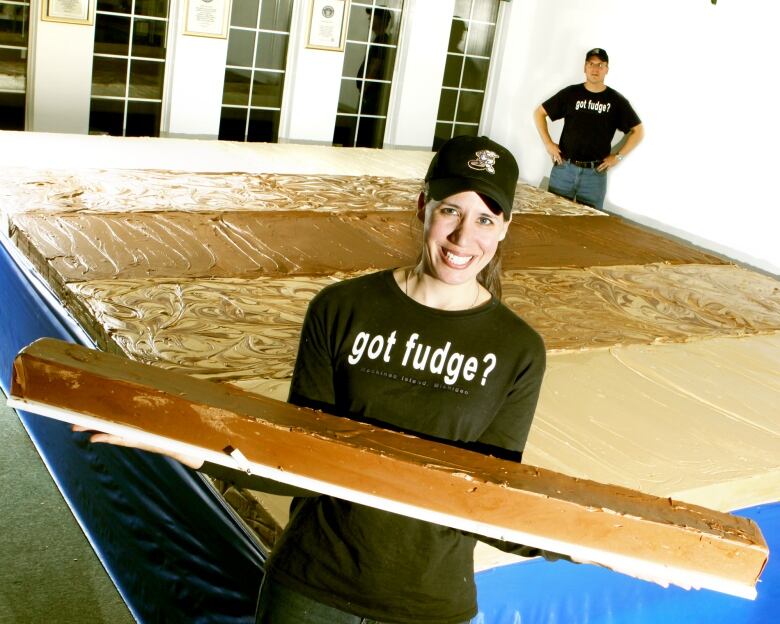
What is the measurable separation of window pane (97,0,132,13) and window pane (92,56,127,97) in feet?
1.23

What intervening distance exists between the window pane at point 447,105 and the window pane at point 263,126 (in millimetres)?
1635

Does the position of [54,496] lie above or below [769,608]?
below

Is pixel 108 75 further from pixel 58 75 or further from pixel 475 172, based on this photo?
pixel 475 172

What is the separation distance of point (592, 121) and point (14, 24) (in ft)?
13.8

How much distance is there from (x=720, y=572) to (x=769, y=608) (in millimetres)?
1684

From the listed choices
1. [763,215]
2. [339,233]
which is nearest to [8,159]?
[339,233]

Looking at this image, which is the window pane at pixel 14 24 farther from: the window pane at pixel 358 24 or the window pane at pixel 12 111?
the window pane at pixel 358 24

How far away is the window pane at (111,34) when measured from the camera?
705 cm

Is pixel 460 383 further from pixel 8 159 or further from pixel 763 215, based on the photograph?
pixel 763 215

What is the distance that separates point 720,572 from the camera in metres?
1.29

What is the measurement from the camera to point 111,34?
7102 mm

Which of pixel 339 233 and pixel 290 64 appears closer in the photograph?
pixel 339 233

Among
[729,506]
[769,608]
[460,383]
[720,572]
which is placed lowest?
[769,608]

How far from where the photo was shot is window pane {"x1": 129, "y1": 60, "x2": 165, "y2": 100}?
731cm
